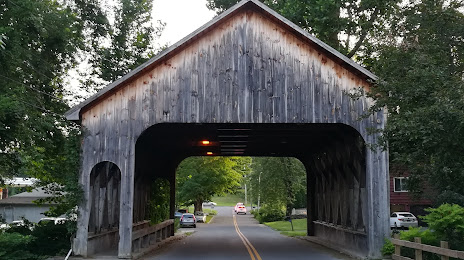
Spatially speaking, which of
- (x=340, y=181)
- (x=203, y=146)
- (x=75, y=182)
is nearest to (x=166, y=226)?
(x=203, y=146)

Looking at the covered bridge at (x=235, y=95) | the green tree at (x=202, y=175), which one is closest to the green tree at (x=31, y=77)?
the covered bridge at (x=235, y=95)

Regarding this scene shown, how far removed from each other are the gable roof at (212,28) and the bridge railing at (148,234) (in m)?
5.42

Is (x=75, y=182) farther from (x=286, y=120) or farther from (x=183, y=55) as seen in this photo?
(x=286, y=120)

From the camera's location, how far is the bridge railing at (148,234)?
2050 cm

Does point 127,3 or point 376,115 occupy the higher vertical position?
point 127,3

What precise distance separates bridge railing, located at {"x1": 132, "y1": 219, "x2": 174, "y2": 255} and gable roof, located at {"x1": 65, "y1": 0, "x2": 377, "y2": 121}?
17.8 ft

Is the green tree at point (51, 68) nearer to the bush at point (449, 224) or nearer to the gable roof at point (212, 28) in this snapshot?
the gable roof at point (212, 28)

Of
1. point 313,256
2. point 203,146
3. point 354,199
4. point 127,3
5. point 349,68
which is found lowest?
point 313,256

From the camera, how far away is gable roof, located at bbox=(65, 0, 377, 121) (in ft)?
57.3

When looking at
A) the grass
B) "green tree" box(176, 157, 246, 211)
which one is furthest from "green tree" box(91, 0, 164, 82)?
"green tree" box(176, 157, 246, 211)

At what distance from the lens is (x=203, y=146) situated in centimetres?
Result: 2816

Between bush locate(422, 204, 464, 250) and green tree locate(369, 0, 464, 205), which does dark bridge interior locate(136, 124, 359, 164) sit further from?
bush locate(422, 204, 464, 250)

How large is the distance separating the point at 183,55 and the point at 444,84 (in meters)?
9.06

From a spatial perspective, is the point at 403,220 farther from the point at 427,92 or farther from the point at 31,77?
the point at 427,92
